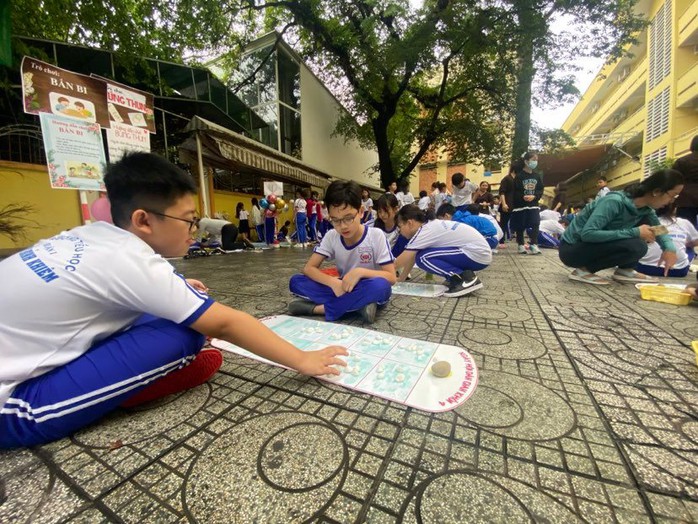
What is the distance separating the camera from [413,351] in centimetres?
157

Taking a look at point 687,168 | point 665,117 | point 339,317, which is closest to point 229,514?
point 339,317

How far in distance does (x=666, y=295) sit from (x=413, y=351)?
2346 mm

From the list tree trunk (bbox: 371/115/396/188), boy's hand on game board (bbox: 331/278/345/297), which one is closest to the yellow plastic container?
boy's hand on game board (bbox: 331/278/345/297)

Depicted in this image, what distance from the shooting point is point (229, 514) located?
0.71 m

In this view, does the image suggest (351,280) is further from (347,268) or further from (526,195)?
(526,195)

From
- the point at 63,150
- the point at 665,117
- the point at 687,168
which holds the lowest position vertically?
the point at 687,168

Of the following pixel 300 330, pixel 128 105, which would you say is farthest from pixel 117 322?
pixel 128 105

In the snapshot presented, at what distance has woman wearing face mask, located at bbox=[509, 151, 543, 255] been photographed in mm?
5512

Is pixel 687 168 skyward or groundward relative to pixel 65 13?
groundward

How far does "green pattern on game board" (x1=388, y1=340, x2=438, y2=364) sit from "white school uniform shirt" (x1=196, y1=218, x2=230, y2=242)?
20.7ft

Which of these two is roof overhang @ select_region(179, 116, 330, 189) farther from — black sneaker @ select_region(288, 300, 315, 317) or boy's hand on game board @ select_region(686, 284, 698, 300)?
boy's hand on game board @ select_region(686, 284, 698, 300)

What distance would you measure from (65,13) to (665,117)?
66.3 ft

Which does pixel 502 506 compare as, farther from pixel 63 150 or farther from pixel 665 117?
pixel 665 117

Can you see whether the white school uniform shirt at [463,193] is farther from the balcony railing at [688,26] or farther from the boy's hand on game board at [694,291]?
the balcony railing at [688,26]
